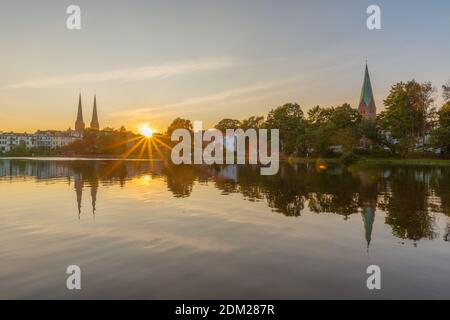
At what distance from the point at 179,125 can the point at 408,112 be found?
10248 centimetres

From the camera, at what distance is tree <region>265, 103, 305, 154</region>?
104 metres

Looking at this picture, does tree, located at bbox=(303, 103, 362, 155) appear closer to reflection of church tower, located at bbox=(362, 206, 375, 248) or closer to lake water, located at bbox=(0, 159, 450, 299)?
lake water, located at bbox=(0, 159, 450, 299)

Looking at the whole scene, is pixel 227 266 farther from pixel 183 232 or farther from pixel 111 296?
pixel 183 232

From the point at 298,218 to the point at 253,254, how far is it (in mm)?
6640

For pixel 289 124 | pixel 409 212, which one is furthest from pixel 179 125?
pixel 409 212

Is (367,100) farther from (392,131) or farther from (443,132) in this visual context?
(443,132)

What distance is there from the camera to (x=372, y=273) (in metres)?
10.1

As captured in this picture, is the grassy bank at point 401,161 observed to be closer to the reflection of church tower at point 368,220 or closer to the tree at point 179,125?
the reflection of church tower at point 368,220

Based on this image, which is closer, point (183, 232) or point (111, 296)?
point (111, 296)

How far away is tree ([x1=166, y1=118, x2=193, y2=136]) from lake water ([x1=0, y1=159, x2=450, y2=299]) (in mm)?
140527

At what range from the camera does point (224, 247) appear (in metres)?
12.8

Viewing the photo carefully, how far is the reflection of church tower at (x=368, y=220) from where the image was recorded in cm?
1445

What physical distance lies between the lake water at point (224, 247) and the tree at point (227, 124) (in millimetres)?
146654
